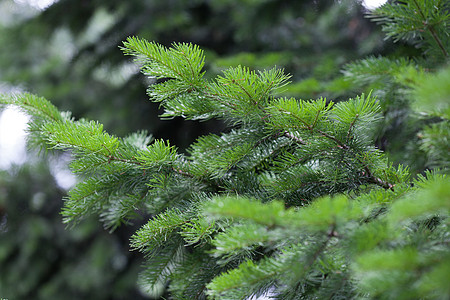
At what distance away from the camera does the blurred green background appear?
78.6 inches

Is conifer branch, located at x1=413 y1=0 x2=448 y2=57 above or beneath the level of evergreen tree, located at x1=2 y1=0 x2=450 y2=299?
above

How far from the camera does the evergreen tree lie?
0.43 meters

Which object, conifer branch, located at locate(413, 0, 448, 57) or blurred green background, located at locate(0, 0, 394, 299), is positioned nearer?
conifer branch, located at locate(413, 0, 448, 57)

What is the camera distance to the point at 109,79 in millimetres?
2408

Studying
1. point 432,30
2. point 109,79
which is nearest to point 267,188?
point 432,30

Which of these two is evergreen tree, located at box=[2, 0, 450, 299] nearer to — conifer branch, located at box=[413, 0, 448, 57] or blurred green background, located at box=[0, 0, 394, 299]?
conifer branch, located at box=[413, 0, 448, 57]

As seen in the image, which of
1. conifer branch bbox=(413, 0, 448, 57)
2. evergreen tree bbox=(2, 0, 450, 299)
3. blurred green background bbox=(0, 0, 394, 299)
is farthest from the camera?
blurred green background bbox=(0, 0, 394, 299)

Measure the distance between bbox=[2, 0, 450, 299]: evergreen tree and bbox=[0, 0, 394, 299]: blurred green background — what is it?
3.53ft

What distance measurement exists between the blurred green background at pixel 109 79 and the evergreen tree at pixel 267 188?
1075 millimetres

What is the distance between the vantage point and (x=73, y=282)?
2.27 metres

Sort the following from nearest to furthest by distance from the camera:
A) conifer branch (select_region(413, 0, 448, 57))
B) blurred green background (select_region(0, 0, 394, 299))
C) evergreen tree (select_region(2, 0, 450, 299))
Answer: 1. evergreen tree (select_region(2, 0, 450, 299))
2. conifer branch (select_region(413, 0, 448, 57))
3. blurred green background (select_region(0, 0, 394, 299))

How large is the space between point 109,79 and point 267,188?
2008 mm

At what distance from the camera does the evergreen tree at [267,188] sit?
428mm

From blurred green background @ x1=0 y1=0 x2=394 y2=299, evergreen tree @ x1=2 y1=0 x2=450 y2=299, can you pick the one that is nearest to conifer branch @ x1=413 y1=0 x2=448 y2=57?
evergreen tree @ x1=2 y1=0 x2=450 y2=299
